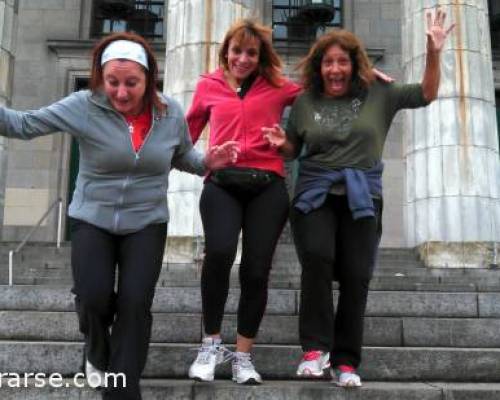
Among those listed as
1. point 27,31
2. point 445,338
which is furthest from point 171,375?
point 27,31

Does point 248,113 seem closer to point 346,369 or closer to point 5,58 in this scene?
point 346,369

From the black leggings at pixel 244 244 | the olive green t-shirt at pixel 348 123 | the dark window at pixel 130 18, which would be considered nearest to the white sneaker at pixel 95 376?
the black leggings at pixel 244 244

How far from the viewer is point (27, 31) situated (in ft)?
51.7

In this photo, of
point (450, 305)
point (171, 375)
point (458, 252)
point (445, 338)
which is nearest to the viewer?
point (171, 375)

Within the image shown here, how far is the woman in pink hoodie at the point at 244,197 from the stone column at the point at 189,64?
212 inches

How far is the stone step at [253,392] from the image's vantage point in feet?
13.0

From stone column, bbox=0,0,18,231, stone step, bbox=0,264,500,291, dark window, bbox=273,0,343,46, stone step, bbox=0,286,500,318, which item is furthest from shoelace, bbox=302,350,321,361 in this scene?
dark window, bbox=273,0,343,46

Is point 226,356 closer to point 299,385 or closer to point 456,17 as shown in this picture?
point 299,385

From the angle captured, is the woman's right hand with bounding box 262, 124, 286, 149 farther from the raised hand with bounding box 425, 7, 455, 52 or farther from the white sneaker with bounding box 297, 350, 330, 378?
the white sneaker with bounding box 297, 350, 330, 378

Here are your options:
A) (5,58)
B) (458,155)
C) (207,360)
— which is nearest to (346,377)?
(207,360)

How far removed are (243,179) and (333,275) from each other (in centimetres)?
88

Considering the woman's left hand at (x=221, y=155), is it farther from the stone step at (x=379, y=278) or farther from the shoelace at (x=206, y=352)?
the stone step at (x=379, y=278)

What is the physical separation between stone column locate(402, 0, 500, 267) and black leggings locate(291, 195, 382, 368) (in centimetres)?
600

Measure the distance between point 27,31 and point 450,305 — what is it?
13260mm
